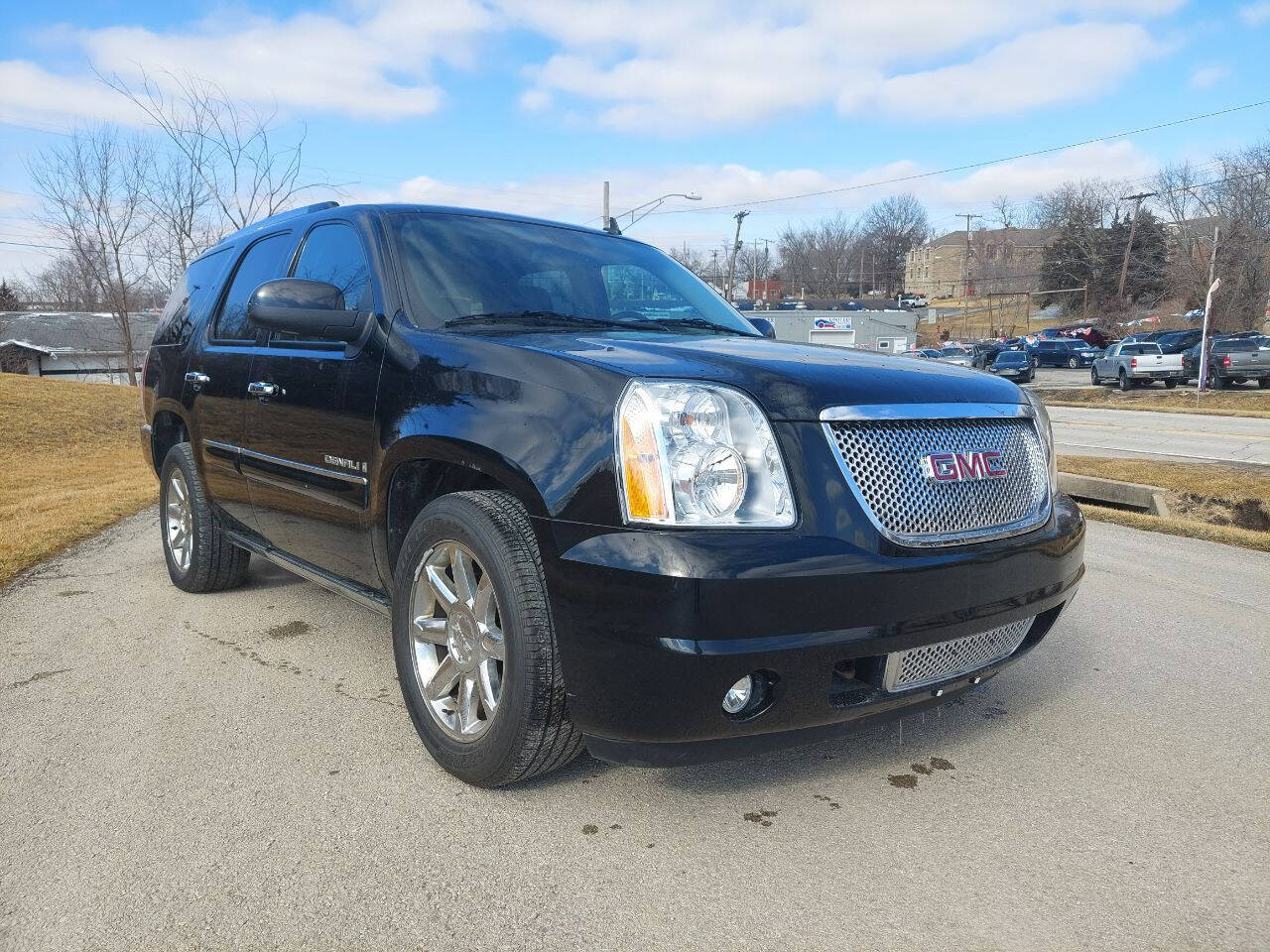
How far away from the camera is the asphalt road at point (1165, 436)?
12.9 meters

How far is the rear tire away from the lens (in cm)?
471

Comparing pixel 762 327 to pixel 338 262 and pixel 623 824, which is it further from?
pixel 623 824

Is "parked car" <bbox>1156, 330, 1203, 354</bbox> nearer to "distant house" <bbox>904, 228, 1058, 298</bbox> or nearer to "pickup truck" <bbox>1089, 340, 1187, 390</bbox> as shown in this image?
"pickup truck" <bbox>1089, 340, 1187, 390</bbox>

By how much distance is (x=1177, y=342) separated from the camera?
2986 cm

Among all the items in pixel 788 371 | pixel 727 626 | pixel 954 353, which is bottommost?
pixel 954 353

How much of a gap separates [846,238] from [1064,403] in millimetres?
98282

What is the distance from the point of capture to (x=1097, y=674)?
371 cm

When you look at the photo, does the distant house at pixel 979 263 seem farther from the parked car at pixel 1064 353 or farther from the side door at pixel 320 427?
the side door at pixel 320 427

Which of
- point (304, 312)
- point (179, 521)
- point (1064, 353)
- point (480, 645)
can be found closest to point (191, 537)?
point (179, 521)

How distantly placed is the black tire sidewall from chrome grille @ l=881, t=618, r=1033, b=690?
954 mm

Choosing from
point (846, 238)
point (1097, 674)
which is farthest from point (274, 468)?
point (846, 238)

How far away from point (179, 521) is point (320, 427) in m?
2.18

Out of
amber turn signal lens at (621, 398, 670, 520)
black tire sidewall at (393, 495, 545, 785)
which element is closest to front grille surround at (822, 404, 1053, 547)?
amber turn signal lens at (621, 398, 670, 520)

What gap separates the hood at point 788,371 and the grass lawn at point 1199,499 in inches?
188
